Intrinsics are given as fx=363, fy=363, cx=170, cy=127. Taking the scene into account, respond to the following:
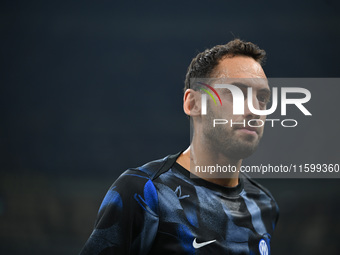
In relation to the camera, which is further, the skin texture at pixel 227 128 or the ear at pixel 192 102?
the ear at pixel 192 102

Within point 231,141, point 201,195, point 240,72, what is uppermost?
point 240,72

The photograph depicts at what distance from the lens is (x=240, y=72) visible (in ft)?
5.77

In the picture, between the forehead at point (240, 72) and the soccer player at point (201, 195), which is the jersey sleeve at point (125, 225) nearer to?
the soccer player at point (201, 195)

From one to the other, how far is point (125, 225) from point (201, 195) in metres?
0.40

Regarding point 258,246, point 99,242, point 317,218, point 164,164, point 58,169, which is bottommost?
point 317,218

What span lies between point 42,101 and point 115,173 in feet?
5.15

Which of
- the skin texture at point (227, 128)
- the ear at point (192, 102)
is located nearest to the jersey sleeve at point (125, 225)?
the skin texture at point (227, 128)

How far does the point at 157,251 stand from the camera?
1.53 metres

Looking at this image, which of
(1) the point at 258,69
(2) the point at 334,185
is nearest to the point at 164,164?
(1) the point at 258,69

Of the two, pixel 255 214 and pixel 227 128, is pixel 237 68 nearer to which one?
pixel 227 128

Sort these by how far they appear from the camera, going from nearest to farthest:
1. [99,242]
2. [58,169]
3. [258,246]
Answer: [99,242] → [258,246] → [58,169]

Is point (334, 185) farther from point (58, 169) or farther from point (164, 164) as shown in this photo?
point (164, 164)

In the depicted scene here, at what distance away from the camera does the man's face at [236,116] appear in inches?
66.5

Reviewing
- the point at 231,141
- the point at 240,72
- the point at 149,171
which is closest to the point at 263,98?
the point at 240,72
